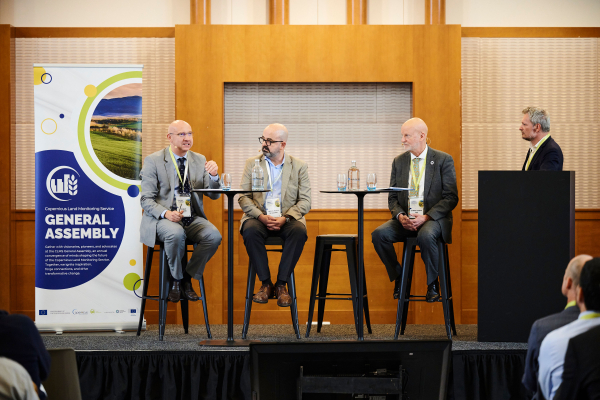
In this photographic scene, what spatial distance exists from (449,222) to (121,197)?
8.32 ft

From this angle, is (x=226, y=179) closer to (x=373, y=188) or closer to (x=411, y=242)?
(x=373, y=188)

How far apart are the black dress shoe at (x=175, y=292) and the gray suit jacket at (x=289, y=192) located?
63cm

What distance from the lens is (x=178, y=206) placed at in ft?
14.6

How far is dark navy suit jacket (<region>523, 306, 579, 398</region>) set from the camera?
7.06 ft

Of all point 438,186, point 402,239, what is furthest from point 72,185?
point 438,186

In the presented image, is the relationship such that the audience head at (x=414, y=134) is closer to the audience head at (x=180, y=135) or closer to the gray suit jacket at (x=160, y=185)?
the gray suit jacket at (x=160, y=185)

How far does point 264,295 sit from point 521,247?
5.81 ft

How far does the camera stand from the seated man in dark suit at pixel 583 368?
5.94 feet

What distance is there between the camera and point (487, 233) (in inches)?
159

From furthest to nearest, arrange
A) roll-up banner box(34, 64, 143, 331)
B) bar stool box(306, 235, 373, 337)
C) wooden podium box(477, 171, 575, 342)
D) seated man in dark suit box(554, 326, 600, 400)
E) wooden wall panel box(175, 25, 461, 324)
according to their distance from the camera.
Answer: wooden wall panel box(175, 25, 461, 324), roll-up banner box(34, 64, 143, 331), bar stool box(306, 235, 373, 337), wooden podium box(477, 171, 575, 342), seated man in dark suit box(554, 326, 600, 400)

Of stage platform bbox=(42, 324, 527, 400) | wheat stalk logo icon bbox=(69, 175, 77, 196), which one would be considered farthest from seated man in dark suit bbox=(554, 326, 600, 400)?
wheat stalk logo icon bbox=(69, 175, 77, 196)

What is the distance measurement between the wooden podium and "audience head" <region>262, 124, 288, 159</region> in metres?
1.46

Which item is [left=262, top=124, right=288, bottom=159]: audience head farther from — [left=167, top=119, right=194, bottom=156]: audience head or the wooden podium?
the wooden podium

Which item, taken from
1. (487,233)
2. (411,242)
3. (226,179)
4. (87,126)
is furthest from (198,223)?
(487,233)
